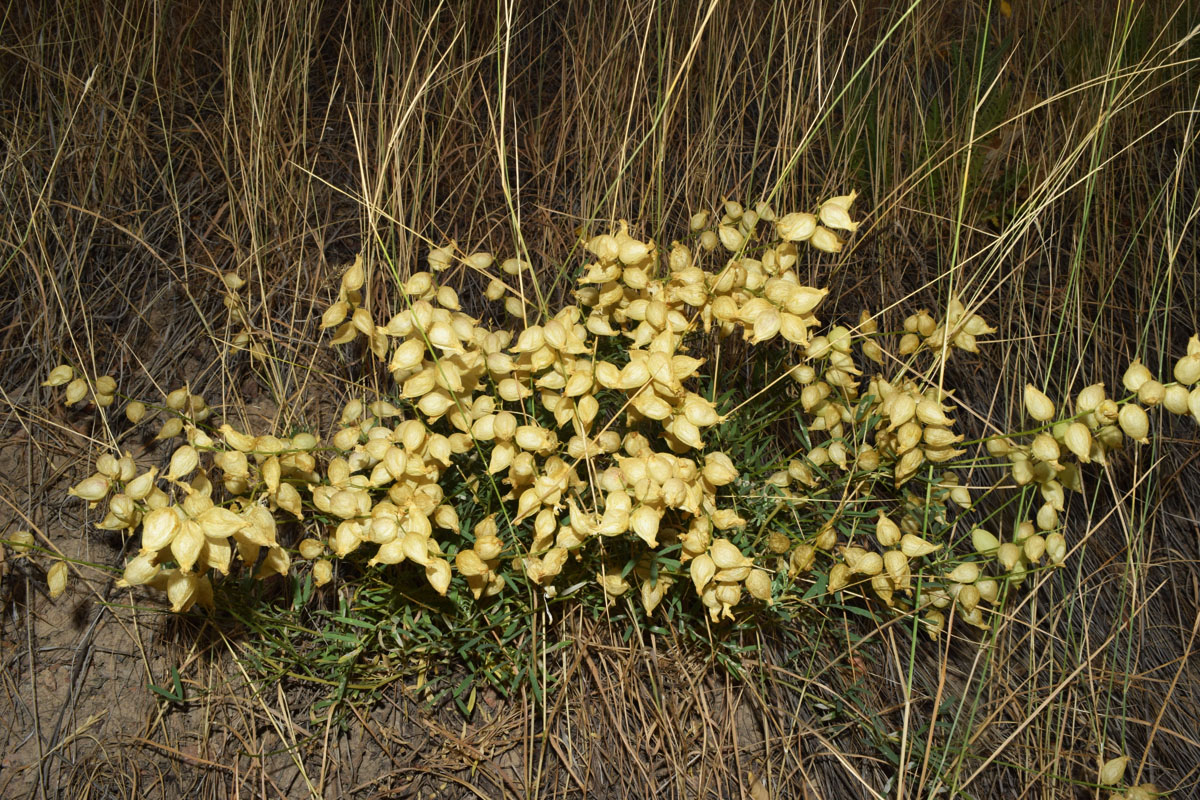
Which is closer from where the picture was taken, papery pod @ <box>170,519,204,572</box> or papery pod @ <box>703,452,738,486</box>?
papery pod @ <box>170,519,204,572</box>

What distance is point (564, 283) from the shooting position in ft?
5.31

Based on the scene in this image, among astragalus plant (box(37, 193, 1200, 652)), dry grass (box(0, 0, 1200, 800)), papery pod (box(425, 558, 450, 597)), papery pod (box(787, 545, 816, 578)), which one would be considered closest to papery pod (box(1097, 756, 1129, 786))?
dry grass (box(0, 0, 1200, 800))

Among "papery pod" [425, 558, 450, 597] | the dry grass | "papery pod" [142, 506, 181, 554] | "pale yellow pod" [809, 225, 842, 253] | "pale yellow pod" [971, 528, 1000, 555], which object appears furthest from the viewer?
the dry grass

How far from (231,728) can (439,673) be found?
0.34 metres

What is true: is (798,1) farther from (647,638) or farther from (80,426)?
(80,426)

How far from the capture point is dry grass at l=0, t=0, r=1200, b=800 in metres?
1.30

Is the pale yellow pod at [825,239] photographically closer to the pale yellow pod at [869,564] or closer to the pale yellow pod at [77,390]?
the pale yellow pod at [869,564]

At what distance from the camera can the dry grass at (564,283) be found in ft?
4.26

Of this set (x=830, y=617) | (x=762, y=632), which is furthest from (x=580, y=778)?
(x=830, y=617)

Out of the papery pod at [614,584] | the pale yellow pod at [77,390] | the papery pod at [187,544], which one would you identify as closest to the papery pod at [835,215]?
the papery pod at [614,584]

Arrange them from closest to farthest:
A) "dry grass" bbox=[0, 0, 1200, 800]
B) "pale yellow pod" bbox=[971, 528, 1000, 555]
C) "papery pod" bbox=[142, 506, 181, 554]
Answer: "papery pod" bbox=[142, 506, 181, 554] < "pale yellow pod" bbox=[971, 528, 1000, 555] < "dry grass" bbox=[0, 0, 1200, 800]

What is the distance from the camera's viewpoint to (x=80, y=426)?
4.81 ft

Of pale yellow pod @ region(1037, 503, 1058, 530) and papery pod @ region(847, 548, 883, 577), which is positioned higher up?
pale yellow pod @ region(1037, 503, 1058, 530)

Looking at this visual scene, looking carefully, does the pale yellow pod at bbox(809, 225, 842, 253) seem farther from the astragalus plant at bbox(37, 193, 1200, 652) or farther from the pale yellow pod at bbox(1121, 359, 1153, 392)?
the pale yellow pod at bbox(1121, 359, 1153, 392)
